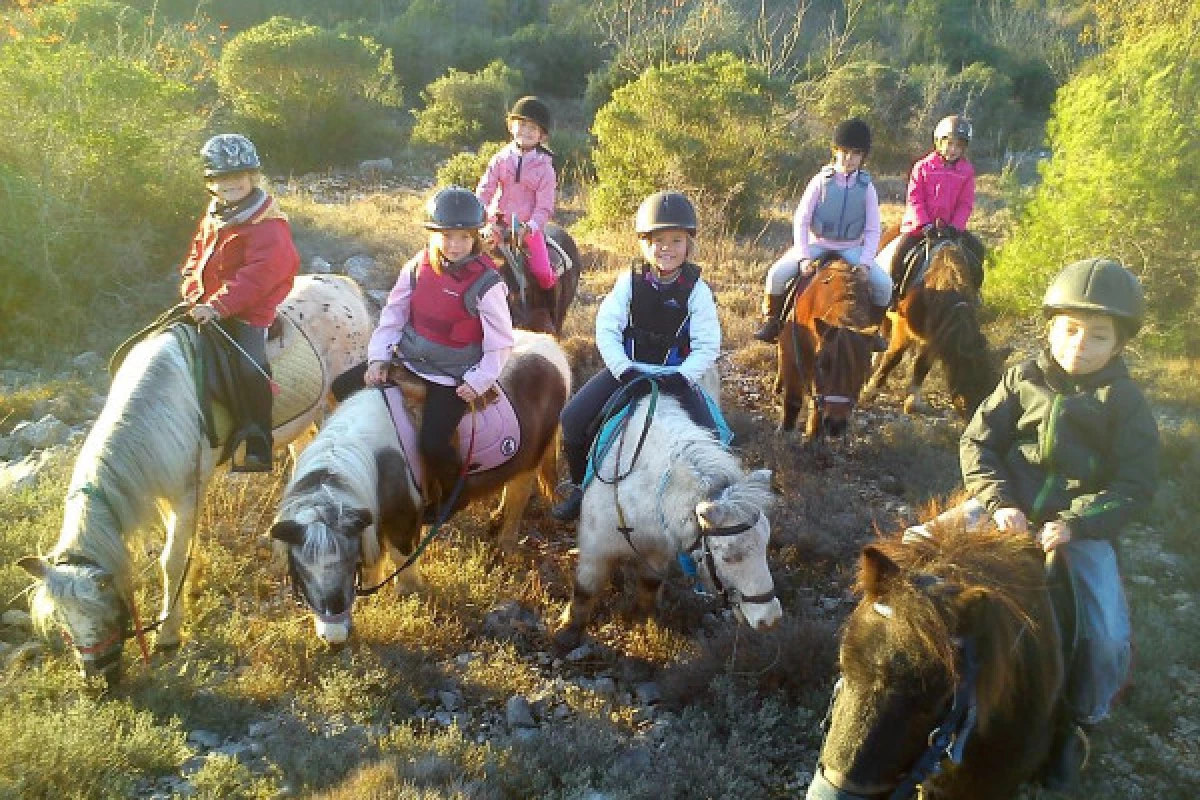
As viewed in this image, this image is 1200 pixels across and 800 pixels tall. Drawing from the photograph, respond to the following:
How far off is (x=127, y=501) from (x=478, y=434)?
1.84m

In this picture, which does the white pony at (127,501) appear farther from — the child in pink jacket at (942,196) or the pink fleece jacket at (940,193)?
the pink fleece jacket at (940,193)

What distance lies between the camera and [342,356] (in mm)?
5652

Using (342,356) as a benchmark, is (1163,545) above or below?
below

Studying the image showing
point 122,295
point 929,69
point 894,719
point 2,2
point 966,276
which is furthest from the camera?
point 929,69

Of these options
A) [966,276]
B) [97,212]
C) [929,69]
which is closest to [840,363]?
[966,276]

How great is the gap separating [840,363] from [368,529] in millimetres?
3675

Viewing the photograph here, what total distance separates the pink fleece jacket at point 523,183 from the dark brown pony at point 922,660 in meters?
6.09

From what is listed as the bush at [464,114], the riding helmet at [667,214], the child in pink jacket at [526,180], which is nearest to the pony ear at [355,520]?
the riding helmet at [667,214]

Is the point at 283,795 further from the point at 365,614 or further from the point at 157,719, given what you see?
the point at 365,614

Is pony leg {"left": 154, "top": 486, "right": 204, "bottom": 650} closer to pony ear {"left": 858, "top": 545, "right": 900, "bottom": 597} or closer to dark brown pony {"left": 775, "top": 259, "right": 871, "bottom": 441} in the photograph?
pony ear {"left": 858, "top": 545, "right": 900, "bottom": 597}

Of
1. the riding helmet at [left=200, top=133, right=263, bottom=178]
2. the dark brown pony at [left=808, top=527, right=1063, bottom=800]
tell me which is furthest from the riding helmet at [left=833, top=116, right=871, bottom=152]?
the dark brown pony at [left=808, top=527, right=1063, bottom=800]

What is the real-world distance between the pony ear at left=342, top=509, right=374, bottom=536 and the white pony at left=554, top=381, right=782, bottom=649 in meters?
1.22

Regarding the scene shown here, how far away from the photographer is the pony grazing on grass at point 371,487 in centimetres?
343

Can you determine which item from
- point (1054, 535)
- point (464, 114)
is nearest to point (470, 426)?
point (1054, 535)
